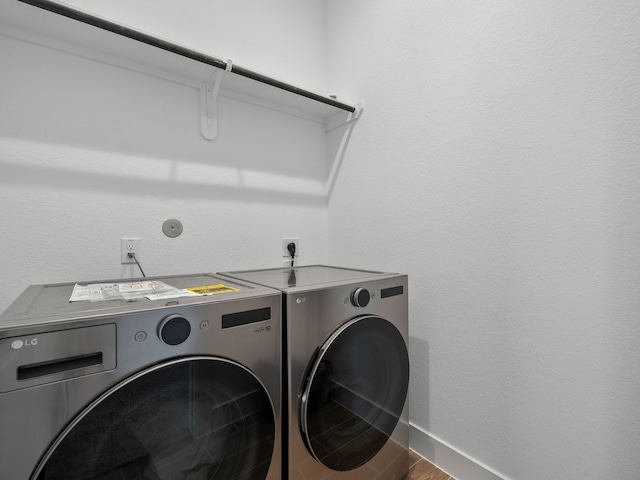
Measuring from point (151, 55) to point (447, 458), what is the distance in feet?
6.65

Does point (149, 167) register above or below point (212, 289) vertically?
above

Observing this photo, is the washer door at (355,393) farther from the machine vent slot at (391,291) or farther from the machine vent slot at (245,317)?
the machine vent slot at (245,317)

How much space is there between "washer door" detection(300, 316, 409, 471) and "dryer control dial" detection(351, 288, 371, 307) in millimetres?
50

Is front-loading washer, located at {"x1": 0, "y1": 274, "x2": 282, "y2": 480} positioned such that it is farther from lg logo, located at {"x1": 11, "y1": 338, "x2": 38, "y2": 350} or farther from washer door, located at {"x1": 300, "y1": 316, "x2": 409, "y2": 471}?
washer door, located at {"x1": 300, "y1": 316, "x2": 409, "y2": 471}

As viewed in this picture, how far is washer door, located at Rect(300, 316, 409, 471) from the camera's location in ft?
2.95

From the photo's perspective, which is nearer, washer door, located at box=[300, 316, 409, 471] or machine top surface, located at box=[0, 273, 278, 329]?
machine top surface, located at box=[0, 273, 278, 329]

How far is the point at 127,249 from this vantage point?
1192 millimetres

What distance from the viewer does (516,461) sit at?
1.02 m

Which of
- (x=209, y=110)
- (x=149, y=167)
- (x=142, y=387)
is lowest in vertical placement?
(x=142, y=387)

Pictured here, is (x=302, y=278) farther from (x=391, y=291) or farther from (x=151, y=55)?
(x=151, y=55)

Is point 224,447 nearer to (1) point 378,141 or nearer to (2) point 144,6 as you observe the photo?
(1) point 378,141

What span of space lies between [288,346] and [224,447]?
0.29 m

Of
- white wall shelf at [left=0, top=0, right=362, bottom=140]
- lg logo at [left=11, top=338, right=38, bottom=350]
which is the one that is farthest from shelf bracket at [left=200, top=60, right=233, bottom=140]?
lg logo at [left=11, top=338, right=38, bottom=350]

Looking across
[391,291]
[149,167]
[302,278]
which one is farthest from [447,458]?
[149,167]
